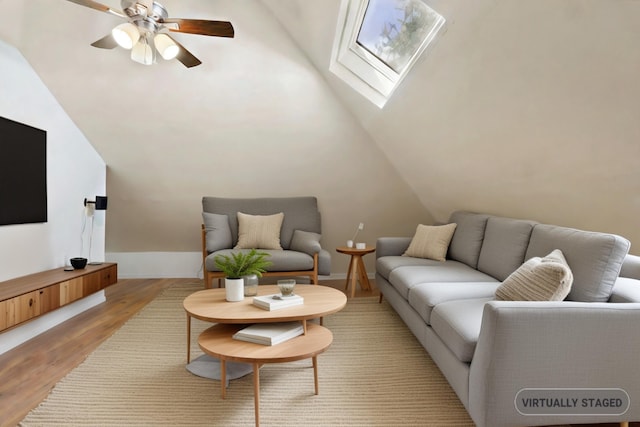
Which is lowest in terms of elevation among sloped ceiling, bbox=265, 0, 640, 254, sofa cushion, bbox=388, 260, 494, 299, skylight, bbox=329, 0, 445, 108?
sofa cushion, bbox=388, 260, 494, 299

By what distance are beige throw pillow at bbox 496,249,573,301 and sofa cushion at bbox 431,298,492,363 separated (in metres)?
0.18

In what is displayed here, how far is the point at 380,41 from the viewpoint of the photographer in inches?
122

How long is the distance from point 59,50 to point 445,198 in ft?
12.4

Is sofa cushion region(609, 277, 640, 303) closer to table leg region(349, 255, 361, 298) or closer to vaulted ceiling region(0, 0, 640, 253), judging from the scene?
vaulted ceiling region(0, 0, 640, 253)

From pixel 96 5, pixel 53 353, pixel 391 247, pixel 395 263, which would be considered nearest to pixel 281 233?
pixel 391 247

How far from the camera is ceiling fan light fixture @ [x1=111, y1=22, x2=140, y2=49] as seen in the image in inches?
88.7

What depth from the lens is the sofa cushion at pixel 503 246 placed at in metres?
2.63

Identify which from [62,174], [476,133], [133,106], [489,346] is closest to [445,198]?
[476,133]

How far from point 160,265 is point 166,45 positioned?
3.17m

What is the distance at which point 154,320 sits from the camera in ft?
10.7

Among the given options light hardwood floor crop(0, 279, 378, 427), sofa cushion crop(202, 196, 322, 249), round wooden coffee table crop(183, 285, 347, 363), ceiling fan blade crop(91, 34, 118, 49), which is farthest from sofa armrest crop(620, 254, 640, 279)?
ceiling fan blade crop(91, 34, 118, 49)

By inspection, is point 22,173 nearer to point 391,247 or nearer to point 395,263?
point 395,263

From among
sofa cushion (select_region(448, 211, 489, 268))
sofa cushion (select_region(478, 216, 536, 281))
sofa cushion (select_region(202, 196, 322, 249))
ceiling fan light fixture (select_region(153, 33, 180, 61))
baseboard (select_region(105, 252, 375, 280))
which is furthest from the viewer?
baseboard (select_region(105, 252, 375, 280))

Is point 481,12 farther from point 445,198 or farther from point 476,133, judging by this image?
point 445,198
